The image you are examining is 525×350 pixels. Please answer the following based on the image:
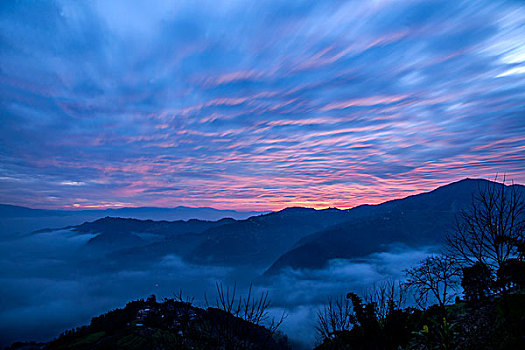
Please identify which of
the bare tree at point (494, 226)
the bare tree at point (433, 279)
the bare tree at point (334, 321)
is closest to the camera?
the bare tree at point (494, 226)

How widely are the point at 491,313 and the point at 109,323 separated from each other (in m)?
181

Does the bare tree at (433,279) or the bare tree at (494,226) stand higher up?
the bare tree at (494,226)

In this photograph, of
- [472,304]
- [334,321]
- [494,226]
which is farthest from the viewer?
[472,304]

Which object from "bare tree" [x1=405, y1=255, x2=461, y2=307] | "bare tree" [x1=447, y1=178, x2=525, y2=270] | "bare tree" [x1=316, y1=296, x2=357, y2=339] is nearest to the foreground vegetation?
"bare tree" [x1=447, y1=178, x2=525, y2=270]

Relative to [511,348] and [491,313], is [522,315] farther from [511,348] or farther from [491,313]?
[491,313]

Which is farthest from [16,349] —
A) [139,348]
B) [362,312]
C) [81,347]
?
[362,312]

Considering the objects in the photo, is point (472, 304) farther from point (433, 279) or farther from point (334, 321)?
point (334, 321)

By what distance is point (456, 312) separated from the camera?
31.5 m

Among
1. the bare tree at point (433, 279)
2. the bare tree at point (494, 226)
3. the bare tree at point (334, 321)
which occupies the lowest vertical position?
the bare tree at point (334, 321)

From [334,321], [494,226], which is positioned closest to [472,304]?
[334,321]

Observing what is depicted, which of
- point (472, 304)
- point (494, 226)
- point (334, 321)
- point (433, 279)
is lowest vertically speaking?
point (334, 321)

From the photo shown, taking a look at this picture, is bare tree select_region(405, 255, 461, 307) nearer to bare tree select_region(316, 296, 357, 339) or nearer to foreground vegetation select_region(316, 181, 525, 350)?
foreground vegetation select_region(316, 181, 525, 350)

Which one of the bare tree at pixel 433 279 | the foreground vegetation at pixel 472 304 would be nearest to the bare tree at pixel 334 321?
the foreground vegetation at pixel 472 304

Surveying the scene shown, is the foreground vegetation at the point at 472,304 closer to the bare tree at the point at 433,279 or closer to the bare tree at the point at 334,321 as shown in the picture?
the bare tree at the point at 334,321
